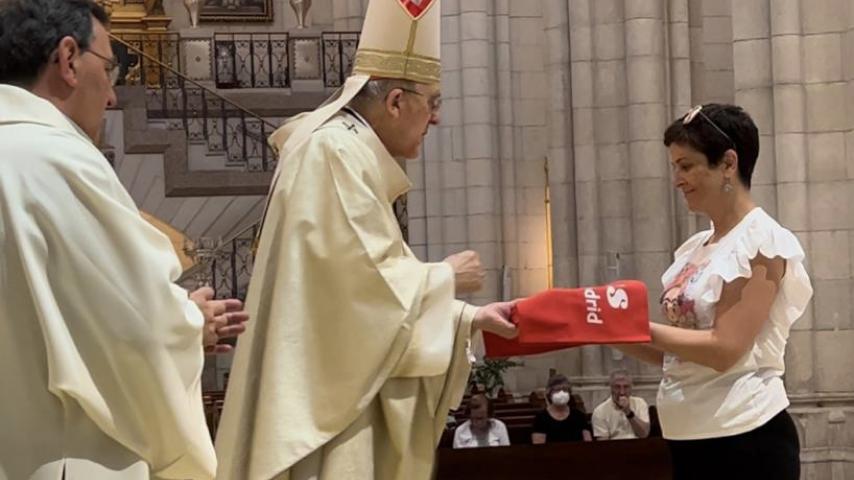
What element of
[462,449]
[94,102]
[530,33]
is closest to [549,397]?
[462,449]

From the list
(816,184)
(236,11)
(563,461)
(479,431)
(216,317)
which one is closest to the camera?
(216,317)

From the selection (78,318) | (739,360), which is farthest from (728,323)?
(78,318)

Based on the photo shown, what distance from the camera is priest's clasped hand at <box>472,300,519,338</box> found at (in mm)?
4305

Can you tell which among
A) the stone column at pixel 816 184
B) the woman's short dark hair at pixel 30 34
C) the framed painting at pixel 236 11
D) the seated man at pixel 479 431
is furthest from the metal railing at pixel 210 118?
the woman's short dark hair at pixel 30 34

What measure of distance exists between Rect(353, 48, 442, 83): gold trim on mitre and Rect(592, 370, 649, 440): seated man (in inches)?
259

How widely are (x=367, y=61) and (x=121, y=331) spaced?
6.08 ft

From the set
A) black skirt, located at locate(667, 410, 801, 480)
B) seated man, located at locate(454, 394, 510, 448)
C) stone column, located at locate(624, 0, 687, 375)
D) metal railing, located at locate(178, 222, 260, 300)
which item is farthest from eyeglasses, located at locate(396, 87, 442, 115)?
metal railing, located at locate(178, 222, 260, 300)

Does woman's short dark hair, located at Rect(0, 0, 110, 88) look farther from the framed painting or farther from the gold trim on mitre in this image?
the framed painting

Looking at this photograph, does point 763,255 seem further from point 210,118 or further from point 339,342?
point 210,118

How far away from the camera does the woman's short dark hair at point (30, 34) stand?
3.07 m

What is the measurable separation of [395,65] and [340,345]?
32.9 inches

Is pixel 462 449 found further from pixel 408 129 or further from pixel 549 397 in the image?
pixel 408 129

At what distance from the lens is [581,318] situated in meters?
4.37

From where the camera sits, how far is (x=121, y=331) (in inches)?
115
